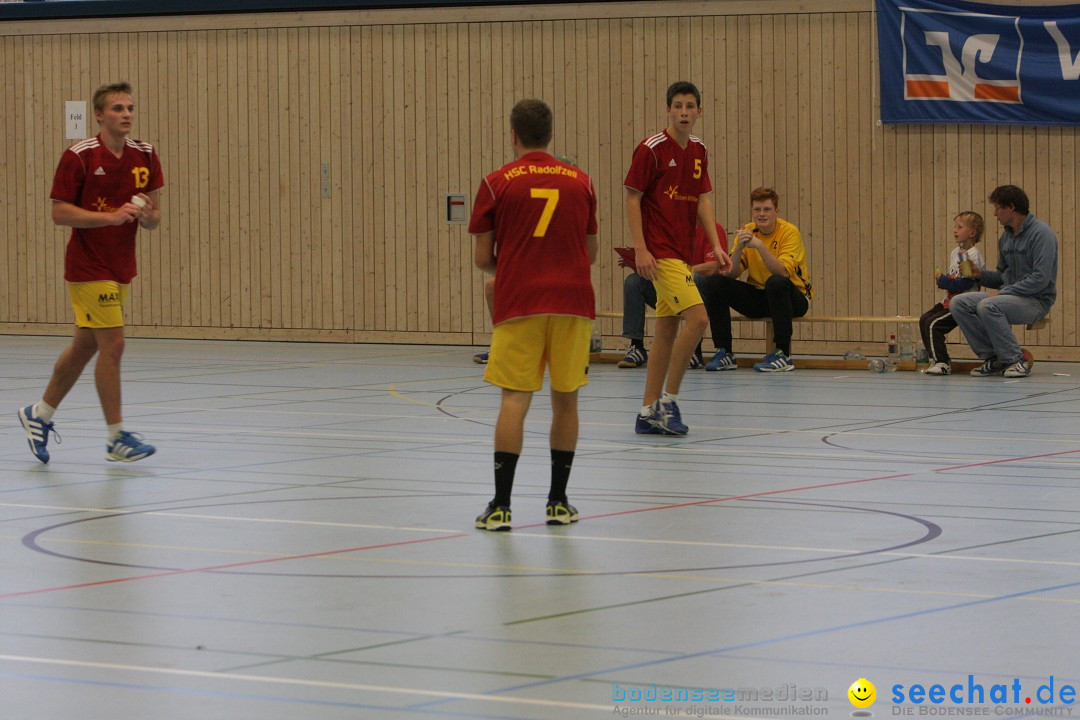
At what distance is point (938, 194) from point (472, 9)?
489cm

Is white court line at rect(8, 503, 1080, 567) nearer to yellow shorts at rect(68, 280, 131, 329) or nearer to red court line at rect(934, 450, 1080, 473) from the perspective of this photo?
yellow shorts at rect(68, 280, 131, 329)

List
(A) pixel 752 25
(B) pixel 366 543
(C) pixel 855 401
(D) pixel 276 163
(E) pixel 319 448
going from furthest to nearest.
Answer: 1. (D) pixel 276 163
2. (A) pixel 752 25
3. (C) pixel 855 401
4. (E) pixel 319 448
5. (B) pixel 366 543

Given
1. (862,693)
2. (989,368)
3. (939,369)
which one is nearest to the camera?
(862,693)

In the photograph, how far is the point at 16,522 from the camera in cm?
605

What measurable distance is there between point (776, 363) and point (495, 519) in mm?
8091

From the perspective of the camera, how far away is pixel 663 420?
888 cm

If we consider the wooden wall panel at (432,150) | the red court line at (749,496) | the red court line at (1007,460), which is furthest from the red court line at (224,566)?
the wooden wall panel at (432,150)

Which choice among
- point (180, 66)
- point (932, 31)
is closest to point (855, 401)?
point (932, 31)

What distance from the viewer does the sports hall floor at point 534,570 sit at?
3713 mm

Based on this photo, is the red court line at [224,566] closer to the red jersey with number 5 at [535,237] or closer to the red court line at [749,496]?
the red court line at [749,496]

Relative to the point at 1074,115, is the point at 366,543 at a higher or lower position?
lower

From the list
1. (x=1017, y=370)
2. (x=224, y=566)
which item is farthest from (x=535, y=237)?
(x=1017, y=370)

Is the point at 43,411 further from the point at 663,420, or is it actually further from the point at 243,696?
the point at 243,696

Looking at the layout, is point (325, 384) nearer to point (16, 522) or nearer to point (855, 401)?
point (855, 401)
